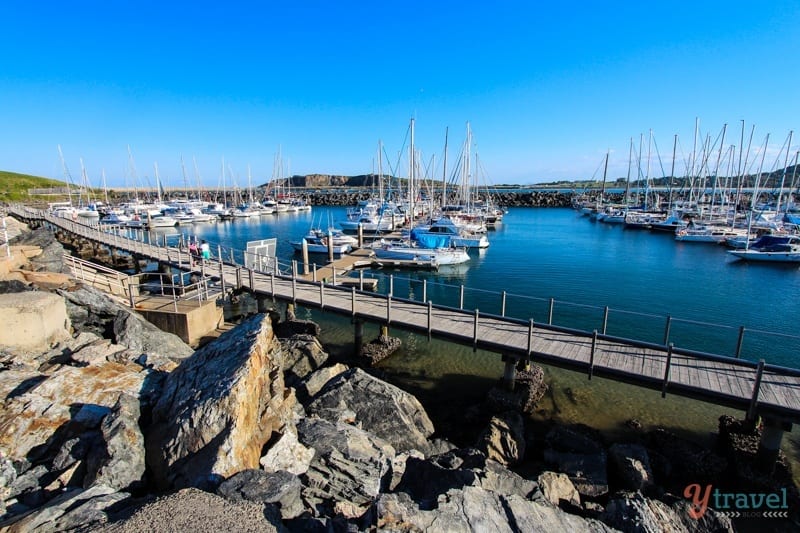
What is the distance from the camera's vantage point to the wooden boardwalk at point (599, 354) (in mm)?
10375

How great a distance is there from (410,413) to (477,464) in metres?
2.93

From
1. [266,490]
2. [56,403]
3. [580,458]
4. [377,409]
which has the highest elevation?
[56,403]

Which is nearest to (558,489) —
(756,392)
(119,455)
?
(756,392)

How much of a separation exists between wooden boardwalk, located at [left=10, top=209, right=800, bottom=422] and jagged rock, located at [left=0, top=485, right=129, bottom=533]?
10.5m

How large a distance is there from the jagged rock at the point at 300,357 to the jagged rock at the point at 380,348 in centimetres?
238

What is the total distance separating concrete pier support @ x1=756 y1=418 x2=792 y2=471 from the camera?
1011cm

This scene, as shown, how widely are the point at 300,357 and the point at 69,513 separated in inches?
419

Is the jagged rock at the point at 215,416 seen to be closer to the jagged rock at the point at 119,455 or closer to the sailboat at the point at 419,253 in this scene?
the jagged rock at the point at 119,455

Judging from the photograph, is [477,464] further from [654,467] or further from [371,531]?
[654,467]

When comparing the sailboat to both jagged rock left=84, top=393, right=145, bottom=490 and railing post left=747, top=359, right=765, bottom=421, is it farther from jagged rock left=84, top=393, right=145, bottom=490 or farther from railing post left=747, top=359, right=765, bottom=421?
jagged rock left=84, top=393, right=145, bottom=490

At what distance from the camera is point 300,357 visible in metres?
15.2

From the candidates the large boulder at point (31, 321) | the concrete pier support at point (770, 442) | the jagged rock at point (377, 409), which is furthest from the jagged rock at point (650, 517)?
the large boulder at point (31, 321)

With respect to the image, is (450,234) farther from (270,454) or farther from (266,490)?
(266,490)

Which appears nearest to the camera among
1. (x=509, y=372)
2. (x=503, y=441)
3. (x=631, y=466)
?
(x=631, y=466)
